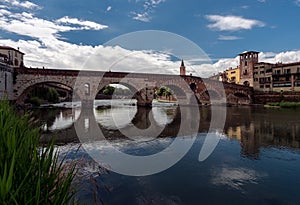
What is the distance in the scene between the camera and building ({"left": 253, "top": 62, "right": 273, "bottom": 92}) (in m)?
58.1

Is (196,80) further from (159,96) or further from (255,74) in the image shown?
(159,96)

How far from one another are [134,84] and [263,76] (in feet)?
127

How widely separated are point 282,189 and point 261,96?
5117 cm

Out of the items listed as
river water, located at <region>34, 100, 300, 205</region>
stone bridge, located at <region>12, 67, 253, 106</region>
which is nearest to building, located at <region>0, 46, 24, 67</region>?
stone bridge, located at <region>12, 67, 253, 106</region>

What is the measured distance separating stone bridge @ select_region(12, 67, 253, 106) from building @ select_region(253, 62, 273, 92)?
7.51 m

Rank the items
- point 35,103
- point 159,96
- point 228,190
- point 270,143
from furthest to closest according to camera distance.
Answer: point 159,96, point 35,103, point 270,143, point 228,190

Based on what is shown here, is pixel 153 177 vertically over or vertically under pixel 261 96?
under

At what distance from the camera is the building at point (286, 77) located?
51.3 m

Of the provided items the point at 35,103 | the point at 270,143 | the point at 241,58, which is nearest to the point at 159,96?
the point at 241,58

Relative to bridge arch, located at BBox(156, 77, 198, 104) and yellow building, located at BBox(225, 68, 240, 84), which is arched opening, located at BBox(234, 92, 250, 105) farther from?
Result: yellow building, located at BBox(225, 68, 240, 84)

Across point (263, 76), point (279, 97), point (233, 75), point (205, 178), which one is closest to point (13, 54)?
point (205, 178)

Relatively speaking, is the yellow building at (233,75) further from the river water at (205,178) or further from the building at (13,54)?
the river water at (205,178)

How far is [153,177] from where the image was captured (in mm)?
7418

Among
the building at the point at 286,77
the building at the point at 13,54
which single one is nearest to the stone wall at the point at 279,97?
the building at the point at 286,77
